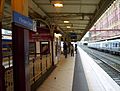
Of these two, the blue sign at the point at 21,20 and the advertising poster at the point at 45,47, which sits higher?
the blue sign at the point at 21,20

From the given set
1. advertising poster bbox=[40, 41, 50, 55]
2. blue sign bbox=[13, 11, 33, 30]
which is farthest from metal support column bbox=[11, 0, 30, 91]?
advertising poster bbox=[40, 41, 50, 55]

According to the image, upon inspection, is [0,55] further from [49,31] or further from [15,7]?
[49,31]

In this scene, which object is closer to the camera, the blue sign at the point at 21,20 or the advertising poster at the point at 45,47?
the blue sign at the point at 21,20

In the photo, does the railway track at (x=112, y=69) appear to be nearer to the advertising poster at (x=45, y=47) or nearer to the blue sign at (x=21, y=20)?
the advertising poster at (x=45, y=47)

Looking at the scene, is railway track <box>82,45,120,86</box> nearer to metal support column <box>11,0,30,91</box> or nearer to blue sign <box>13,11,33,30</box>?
metal support column <box>11,0,30,91</box>

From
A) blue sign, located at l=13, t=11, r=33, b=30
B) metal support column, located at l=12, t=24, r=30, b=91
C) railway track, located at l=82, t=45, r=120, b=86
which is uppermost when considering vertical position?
blue sign, located at l=13, t=11, r=33, b=30

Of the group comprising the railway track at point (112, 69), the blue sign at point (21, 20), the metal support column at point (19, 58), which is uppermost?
the blue sign at point (21, 20)

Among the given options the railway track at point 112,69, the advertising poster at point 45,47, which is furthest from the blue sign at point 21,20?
the advertising poster at point 45,47

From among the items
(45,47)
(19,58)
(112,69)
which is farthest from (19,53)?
(112,69)

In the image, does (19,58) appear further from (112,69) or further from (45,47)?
(112,69)

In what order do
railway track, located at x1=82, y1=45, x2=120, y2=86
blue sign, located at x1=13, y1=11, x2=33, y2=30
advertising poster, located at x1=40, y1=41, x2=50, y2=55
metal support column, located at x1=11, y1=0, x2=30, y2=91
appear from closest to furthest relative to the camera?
1. blue sign, located at x1=13, y1=11, x2=33, y2=30
2. metal support column, located at x1=11, y1=0, x2=30, y2=91
3. railway track, located at x1=82, y1=45, x2=120, y2=86
4. advertising poster, located at x1=40, y1=41, x2=50, y2=55

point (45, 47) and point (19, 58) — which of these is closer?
point (19, 58)

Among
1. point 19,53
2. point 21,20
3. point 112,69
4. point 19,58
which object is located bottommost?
point 112,69

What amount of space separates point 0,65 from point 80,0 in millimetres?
6173
